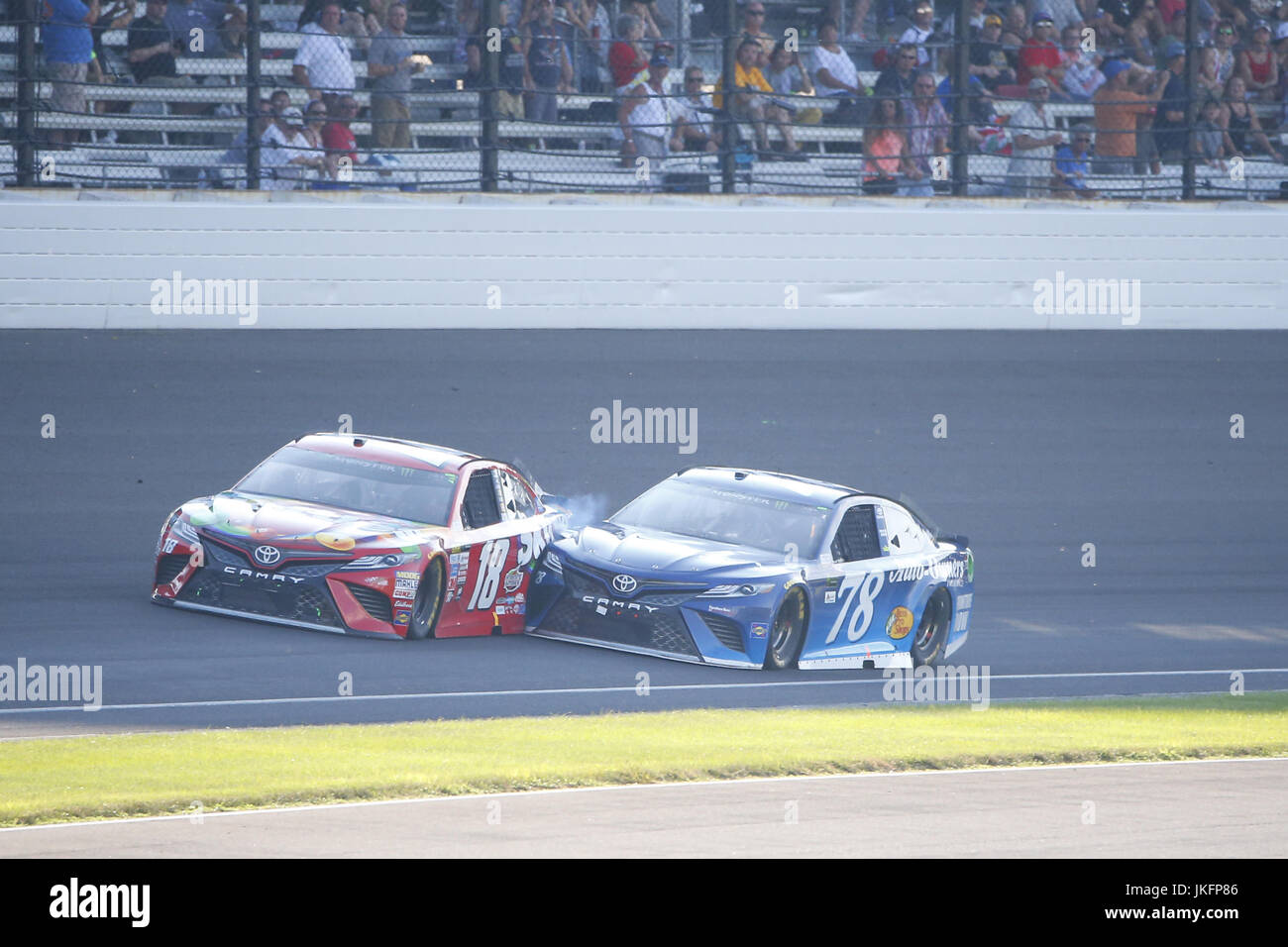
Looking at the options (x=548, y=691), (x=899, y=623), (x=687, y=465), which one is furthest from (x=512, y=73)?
(x=548, y=691)

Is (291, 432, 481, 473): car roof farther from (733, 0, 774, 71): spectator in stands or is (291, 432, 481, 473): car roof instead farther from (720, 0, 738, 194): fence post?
(733, 0, 774, 71): spectator in stands

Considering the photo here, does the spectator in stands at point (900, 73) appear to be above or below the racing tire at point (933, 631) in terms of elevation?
above

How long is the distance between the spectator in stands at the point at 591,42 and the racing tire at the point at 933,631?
Result: 8.81 metres

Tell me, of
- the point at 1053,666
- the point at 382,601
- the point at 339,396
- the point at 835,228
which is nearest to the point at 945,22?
the point at 835,228

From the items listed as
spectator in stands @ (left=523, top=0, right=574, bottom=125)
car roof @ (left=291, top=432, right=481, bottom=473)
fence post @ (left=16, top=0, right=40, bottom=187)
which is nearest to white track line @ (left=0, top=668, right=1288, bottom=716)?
car roof @ (left=291, top=432, right=481, bottom=473)

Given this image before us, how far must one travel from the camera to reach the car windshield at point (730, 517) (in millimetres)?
13844

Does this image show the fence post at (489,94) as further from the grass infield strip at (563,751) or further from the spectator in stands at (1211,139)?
the grass infield strip at (563,751)

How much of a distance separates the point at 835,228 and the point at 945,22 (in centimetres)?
319

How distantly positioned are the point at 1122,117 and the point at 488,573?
12421 millimetres

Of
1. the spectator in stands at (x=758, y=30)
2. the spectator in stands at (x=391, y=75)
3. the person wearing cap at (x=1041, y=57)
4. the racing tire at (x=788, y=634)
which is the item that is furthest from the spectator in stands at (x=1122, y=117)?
the racing tire at (x=788, y=634)

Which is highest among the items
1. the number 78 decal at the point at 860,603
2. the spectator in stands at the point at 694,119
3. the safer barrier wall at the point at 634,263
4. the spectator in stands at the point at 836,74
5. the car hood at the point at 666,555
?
the spectator in stands at the point at 836,74

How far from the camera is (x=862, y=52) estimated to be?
22453 mm

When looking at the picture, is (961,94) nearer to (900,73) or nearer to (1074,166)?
(900,73)

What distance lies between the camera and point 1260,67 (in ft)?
77.8
